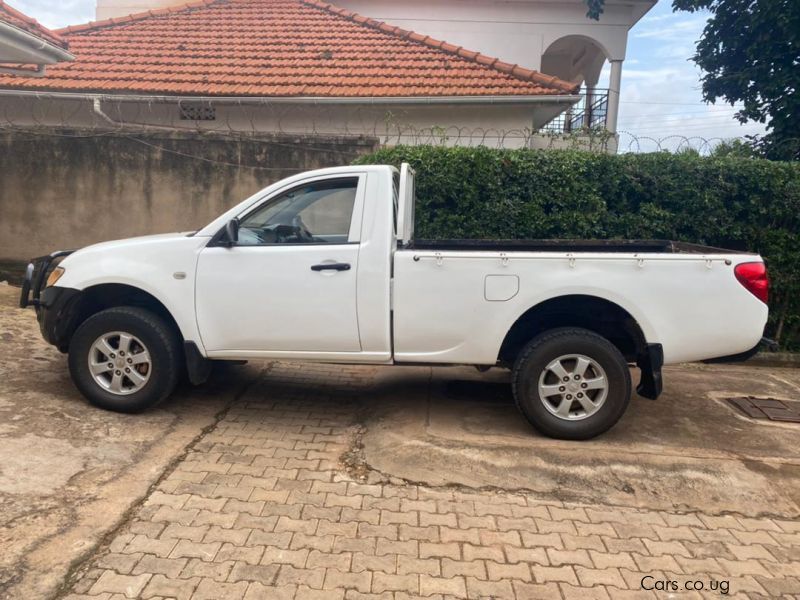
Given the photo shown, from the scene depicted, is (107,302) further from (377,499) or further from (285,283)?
(377,499)

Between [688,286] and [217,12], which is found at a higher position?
[217,12]

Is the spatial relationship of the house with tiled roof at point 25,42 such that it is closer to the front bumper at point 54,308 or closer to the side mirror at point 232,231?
the front bumper at point 54,308

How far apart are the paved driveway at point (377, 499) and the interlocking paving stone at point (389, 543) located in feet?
0.04

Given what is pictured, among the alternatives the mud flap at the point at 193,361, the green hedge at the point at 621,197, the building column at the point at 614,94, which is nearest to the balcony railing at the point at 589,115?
the building column at the point at 614,94

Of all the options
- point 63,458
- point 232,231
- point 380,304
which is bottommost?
point 63,458

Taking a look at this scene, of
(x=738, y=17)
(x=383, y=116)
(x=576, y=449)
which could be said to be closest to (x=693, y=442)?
(x=576, y=449)

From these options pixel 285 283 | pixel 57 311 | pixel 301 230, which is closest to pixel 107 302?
pixel 57 311

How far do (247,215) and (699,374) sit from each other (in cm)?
483

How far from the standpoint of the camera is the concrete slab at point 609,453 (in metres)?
3.70

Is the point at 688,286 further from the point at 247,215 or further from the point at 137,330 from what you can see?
the point at 137,330

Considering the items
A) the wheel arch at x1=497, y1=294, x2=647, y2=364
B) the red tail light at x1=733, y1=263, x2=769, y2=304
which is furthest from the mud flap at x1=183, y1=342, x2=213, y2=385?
the red tail light at x1=733, y1=263, x2=769, y2=304

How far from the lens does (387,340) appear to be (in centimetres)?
432

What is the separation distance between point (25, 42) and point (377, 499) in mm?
6324

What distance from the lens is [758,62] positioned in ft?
30.6
